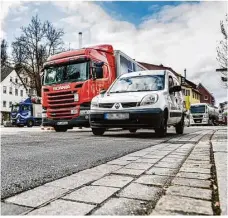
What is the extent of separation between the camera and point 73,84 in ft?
37.6

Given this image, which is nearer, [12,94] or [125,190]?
[125,190]

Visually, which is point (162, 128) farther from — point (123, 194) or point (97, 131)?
point (123, 194)

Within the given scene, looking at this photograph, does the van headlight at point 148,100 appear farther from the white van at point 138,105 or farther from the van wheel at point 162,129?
the van wheel at point 162,129

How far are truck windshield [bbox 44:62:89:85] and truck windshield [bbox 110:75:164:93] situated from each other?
7.78 ft

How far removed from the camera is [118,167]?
3.39m

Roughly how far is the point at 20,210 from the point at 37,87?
125ft

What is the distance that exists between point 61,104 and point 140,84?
12.1ft

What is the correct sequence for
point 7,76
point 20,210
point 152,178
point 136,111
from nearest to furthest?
point 20,210 → point 152,178 → point 136,111 → point 7,76

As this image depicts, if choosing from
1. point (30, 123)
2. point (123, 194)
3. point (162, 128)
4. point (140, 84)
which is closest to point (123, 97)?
point (140, 84)

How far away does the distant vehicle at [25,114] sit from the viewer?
33.2 metres

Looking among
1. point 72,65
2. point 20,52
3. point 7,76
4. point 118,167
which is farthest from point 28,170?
point 7,76

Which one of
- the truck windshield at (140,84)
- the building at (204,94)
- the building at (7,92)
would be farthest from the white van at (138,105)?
the building at (204,94)

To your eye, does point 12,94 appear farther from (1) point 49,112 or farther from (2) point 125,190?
(2) point 125,190

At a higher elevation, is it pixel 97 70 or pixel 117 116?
pixel 97 70
